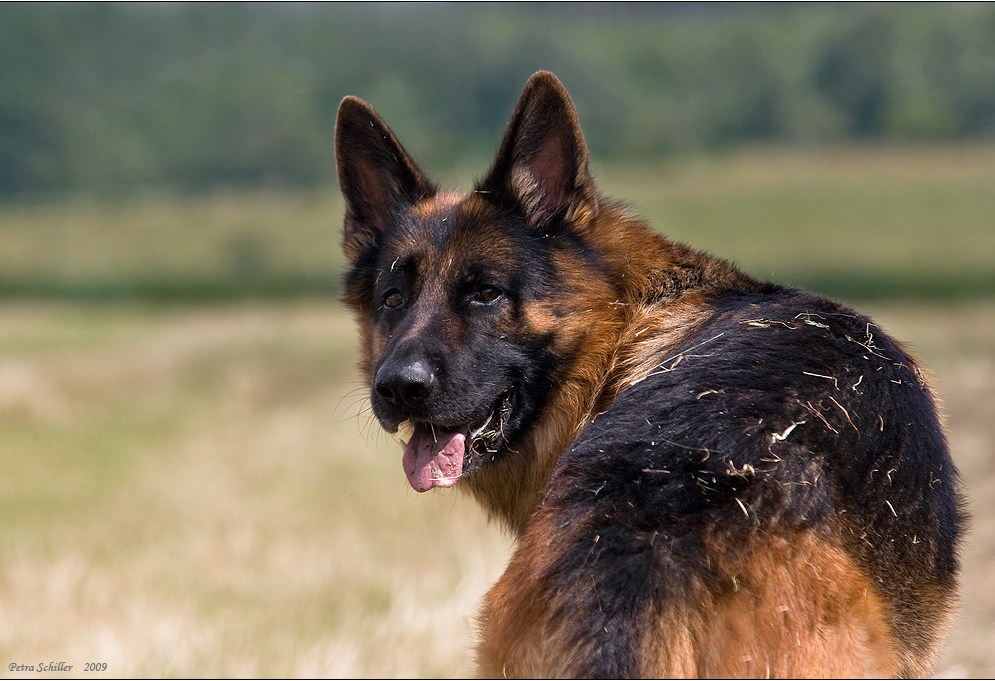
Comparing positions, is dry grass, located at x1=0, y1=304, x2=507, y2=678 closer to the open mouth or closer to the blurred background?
the blurred background

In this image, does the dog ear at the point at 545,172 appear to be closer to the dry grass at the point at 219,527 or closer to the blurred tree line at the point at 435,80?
the dry grass at the point at 219,527

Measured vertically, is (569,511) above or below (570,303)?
below

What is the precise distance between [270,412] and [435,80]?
53.9 ft

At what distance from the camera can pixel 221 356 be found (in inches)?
698

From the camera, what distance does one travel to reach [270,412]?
15.1 m

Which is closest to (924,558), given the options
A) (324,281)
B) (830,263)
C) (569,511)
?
(569,511)

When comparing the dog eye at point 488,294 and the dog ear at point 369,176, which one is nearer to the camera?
the dog eye at point 488,294

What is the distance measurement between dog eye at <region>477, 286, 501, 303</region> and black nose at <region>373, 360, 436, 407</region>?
499 mm

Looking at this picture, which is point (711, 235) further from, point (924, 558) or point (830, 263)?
point (924, 558)

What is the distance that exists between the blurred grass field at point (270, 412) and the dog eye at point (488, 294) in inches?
47.3

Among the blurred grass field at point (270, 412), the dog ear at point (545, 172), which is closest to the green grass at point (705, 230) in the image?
the blurred grass field at point (270, 412)

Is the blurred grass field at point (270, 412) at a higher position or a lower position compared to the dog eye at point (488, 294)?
lower

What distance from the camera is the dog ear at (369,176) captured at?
511 centimetres

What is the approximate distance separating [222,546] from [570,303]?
238 inches
